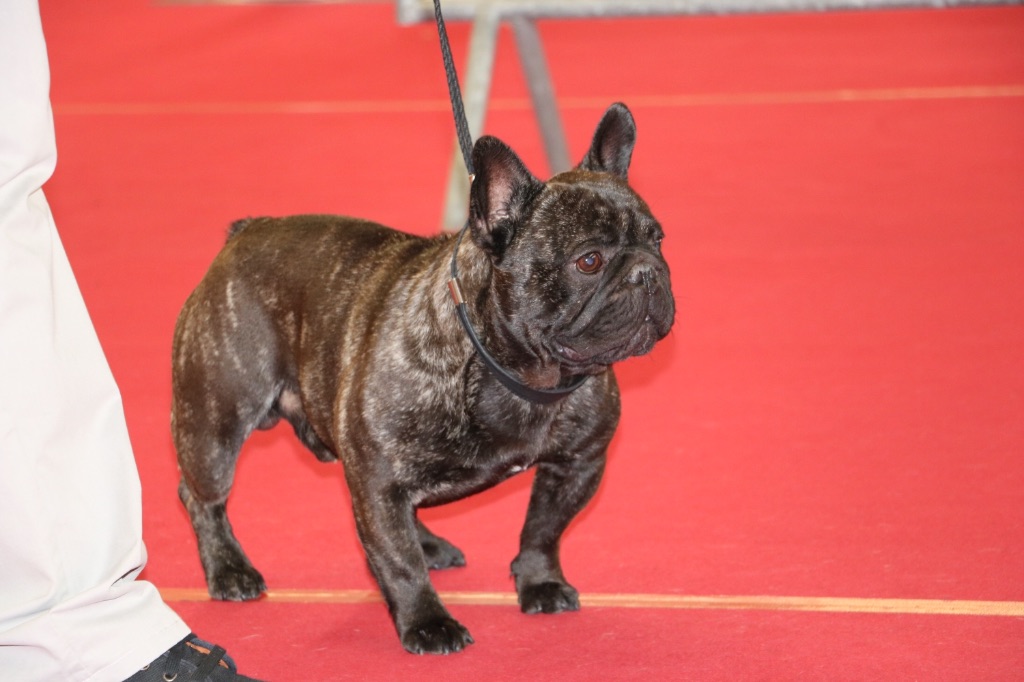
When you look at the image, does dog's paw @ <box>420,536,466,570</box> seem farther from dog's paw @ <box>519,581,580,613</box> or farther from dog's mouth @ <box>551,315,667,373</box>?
dog's mouth @ <box>551,315,667,373</box>

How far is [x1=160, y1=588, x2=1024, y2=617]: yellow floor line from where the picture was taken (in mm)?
2688

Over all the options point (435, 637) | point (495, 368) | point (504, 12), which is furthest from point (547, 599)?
point (504, 12)

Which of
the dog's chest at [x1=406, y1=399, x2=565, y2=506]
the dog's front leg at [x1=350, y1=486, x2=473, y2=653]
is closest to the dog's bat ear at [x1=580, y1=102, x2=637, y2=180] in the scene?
the dog's chest at [x1=406, y1=399, x2=565, y2=506]

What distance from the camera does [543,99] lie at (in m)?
6.10

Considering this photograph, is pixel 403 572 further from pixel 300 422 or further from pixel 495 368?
pixel 300 422

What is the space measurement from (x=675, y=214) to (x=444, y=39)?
356 cm

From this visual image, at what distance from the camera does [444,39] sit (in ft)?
8.80

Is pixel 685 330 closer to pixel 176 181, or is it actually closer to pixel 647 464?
pixel 647 464

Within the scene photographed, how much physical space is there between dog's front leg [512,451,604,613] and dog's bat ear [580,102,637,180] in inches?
23.1

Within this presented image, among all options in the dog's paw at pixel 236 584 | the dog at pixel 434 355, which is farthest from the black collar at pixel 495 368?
the dog's paw at pixel 236 584

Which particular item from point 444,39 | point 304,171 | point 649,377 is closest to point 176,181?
point 304,171

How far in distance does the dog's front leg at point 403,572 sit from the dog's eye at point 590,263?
0.56 meters

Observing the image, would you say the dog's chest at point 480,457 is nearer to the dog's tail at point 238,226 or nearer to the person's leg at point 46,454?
the person's leg at point 46,454

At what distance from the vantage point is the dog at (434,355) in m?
2.43
